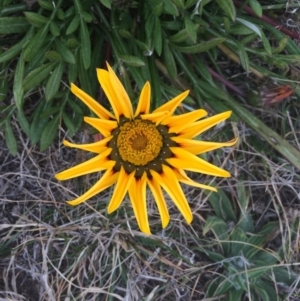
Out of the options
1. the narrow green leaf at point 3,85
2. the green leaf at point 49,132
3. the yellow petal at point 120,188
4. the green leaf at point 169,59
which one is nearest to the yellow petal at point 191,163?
the yellow petal at point 120,188

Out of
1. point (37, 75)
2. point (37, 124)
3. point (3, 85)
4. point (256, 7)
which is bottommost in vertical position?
point (37, 124)

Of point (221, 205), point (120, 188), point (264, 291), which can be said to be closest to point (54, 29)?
point (120, 188)

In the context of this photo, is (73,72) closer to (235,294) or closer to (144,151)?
(144,151)

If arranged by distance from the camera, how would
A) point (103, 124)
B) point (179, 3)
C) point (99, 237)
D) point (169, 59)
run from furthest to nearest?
1. point (99, 237)
2. point (169, 59)
3. point (179, 3)
4. point (103, 124)

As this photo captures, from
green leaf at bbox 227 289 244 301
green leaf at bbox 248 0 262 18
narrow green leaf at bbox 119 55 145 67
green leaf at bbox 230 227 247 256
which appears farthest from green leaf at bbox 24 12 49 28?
green leaf at bbox 227 289 244 301

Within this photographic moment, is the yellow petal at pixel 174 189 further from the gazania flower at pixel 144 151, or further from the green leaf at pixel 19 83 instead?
the green leaf at pixel 19 83

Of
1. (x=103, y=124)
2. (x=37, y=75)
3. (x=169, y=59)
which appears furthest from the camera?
(x=169, y=59)

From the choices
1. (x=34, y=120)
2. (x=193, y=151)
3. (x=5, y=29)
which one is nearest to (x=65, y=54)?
(x=5, y=29)

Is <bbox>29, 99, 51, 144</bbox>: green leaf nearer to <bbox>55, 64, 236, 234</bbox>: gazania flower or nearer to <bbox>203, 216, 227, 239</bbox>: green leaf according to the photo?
<bbox>55, 64, 236, 234</bbox>: gazania flower
